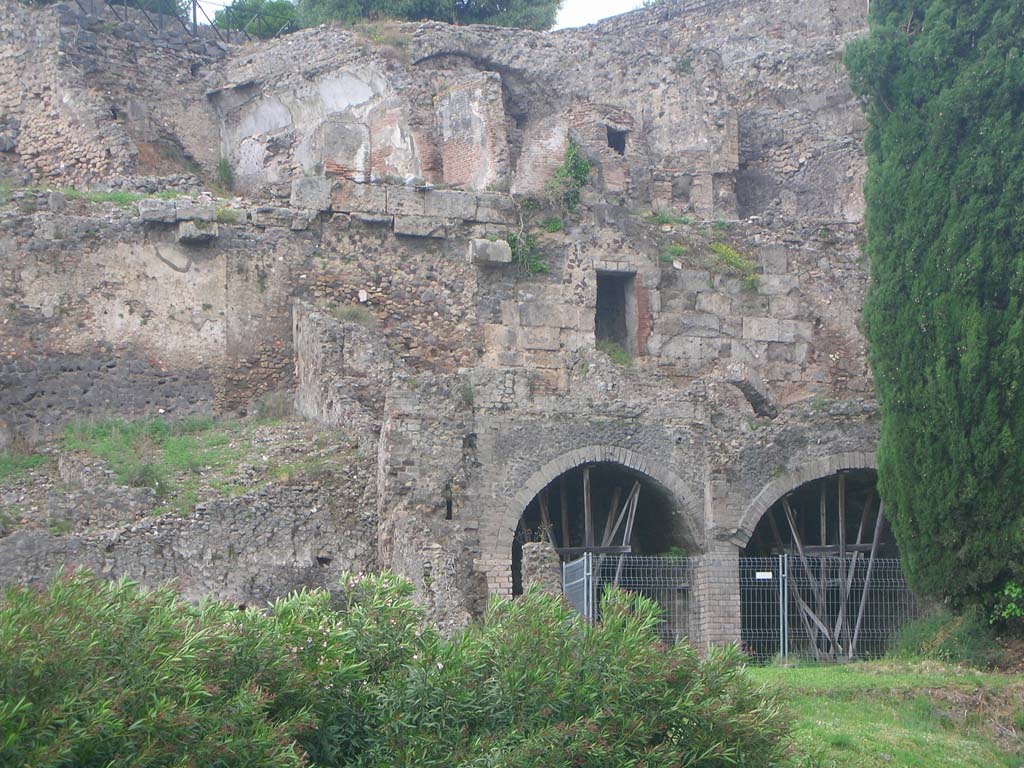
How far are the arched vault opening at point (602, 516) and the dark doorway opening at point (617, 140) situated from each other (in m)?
12.0

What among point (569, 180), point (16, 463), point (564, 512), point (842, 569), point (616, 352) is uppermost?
point (569, 180)

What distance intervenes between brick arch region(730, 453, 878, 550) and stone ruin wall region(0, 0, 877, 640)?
67 millimetres

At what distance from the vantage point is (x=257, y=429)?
34.4 m

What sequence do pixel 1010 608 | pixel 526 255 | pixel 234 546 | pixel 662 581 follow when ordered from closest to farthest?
pixel 1010 608 → pixel 234 546 → pixel 662 581 → pixel 526 255

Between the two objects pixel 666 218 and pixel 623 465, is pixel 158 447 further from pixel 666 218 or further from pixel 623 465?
pixel 666 218

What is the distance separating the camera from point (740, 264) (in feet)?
130

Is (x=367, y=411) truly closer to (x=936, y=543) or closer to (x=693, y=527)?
(x=693, y=527)

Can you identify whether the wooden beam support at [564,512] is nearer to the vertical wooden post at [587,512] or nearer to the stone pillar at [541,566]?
the vertical wooden post at [587,512]

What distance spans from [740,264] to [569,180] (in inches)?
146

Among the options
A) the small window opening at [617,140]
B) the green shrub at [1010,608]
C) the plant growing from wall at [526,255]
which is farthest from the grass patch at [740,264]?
the green shrub at [1010,608]

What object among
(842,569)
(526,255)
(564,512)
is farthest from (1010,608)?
(526,255)

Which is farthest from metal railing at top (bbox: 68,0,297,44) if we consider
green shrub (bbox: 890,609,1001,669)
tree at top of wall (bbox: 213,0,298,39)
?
green shrub (bbox: 890,609,1001,669)

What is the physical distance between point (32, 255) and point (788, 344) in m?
14.3

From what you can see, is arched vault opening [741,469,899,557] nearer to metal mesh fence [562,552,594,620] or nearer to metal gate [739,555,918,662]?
metal gate [739,555,918,662]
